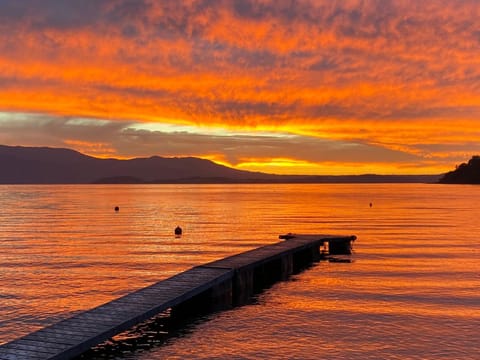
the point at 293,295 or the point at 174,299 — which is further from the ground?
the point at 174,299

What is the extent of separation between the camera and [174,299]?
763 inches

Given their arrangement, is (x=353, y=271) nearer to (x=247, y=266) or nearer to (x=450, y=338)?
(x=247, y=266)

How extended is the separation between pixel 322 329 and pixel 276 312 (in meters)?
3.05

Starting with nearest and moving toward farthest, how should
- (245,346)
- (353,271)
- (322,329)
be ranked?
(245,346) → (322,329) → (353,271)

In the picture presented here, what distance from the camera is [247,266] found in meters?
26.1

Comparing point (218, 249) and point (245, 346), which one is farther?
point (218, 249)

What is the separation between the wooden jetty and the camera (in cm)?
1416

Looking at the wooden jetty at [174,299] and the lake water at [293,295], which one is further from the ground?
the wooden jetty at [174,299]

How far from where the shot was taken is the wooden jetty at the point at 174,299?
14.2 metres

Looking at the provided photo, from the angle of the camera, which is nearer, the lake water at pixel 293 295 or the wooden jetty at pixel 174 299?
the wooden jetty at pixel 174 299

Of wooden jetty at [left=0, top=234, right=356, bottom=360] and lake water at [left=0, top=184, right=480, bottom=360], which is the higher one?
wooden jetty at [left=0, top=234, right=356, bottom=360]

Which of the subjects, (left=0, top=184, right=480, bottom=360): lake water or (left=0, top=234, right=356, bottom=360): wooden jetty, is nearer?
(left=0, top=234, right=356, bottom=360): wooden jetty

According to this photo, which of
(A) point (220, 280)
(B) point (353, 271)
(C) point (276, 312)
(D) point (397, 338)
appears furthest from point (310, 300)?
(B) point (353, 271)

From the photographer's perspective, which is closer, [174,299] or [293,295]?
[174,299]
